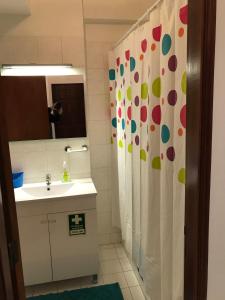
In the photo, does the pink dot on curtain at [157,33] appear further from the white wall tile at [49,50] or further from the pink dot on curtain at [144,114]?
the white wall tile at [49,50]

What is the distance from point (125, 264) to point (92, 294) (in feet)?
1.57

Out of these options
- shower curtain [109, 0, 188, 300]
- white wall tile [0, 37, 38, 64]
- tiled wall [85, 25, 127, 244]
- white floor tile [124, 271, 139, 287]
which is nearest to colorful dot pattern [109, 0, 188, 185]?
shower curtain [109, 0, 188, 300]

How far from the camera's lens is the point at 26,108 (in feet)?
7.20

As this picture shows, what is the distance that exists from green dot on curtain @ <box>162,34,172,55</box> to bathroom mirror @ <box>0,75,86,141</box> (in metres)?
1.12

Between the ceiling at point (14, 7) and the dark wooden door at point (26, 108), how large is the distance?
0.49 meters

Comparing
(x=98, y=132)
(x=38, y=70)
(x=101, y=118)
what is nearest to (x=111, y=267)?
(x=98, y=132)

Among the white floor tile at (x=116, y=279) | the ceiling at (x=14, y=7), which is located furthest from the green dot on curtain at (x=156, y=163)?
the ceiling at (x=14, y=7)

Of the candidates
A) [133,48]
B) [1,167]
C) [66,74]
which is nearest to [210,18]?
[1,167]

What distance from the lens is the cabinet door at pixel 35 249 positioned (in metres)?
1.99

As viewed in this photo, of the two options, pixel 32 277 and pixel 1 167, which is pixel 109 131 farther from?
pixel 1 167

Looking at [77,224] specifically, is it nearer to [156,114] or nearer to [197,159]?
[156,114]

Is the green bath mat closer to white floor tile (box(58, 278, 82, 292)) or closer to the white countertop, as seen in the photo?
white floor tile (box(58, 278, 82, 292))

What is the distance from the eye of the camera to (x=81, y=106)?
2311 mm

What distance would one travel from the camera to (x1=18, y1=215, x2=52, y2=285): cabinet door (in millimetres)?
1989
